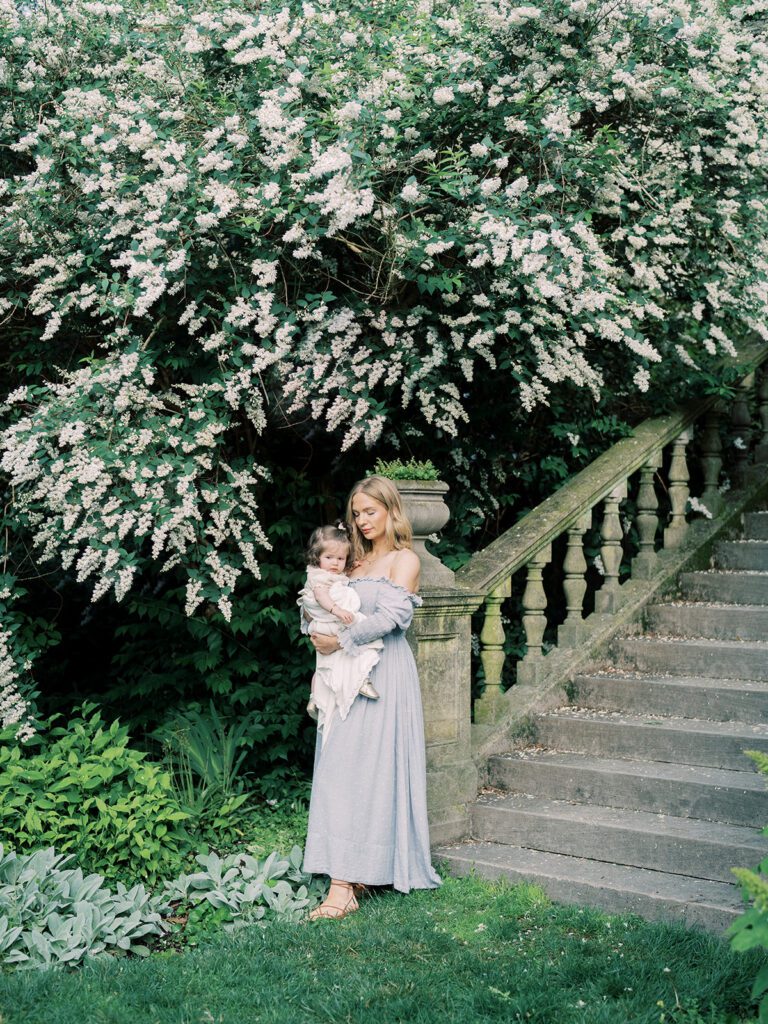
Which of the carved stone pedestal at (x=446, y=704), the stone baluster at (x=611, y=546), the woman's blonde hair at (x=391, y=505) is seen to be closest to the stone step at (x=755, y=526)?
the stone baluster at (x=611, y=546)

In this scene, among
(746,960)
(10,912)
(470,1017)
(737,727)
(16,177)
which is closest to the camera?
(470,1017)

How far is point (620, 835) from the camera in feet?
15.6

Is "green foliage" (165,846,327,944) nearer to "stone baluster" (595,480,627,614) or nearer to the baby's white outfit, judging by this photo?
the baby's white outfit

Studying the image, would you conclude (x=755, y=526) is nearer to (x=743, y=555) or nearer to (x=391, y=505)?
(x=743, y=555)

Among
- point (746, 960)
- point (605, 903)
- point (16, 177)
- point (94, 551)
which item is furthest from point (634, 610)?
point (16, 177)

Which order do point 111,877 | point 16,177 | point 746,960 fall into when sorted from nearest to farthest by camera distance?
point 746,960 < point 111,877 < point 16,177

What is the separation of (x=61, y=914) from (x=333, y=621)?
64.0 inches

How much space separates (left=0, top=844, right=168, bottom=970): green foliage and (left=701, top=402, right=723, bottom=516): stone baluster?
413 centimetres

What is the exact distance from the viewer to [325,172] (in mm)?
4594

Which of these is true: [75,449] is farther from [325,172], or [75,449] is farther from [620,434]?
[620,434]

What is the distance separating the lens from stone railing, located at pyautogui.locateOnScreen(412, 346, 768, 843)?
5316 millimetres

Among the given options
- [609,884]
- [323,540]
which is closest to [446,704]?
[323,540]

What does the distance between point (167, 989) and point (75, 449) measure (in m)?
2.36

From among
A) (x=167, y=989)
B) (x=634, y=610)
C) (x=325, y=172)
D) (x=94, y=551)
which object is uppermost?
(x=325, y=172)
